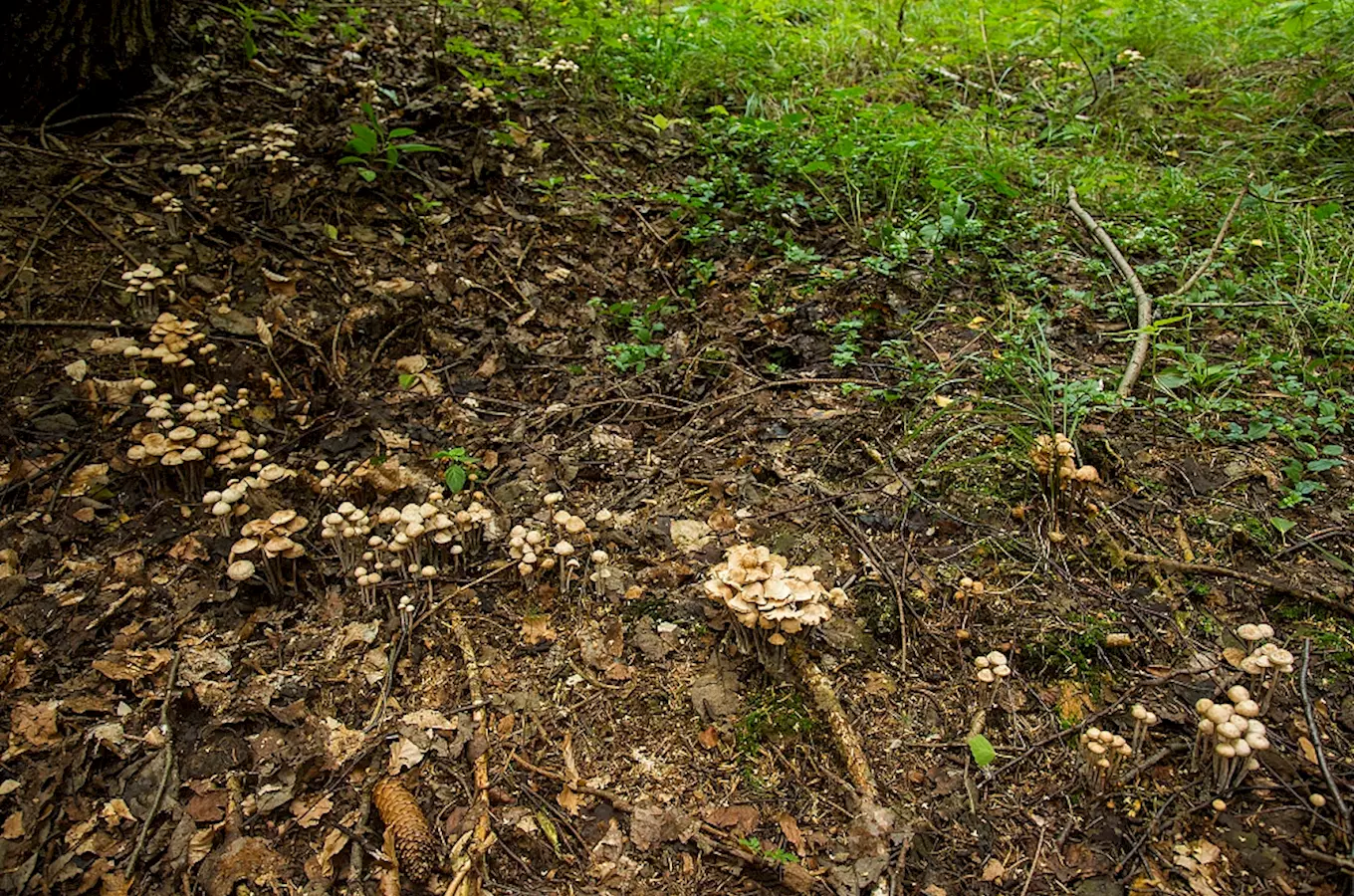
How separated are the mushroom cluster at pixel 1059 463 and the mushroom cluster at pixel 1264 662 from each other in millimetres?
840

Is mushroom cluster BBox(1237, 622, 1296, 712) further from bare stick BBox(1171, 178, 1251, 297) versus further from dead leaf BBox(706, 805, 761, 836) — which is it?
bare stick BBox(1171, 178, 1251, 297)

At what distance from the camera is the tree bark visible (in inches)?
198

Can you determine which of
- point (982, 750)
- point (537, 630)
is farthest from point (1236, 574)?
point (537, 630)

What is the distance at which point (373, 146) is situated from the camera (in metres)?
5.63

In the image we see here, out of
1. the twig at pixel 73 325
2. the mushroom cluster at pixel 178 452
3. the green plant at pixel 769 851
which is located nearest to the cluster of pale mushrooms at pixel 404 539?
the mushroom cluster at pixel 178 452

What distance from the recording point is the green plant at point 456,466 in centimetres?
409

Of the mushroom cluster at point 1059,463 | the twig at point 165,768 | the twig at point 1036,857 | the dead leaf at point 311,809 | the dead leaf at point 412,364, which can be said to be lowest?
the twig at point 165,768

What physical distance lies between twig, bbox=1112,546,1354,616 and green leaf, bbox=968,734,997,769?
1148 mm

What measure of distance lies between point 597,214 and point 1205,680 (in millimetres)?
4784

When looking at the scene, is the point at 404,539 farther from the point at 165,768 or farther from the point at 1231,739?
the point at 1231,739

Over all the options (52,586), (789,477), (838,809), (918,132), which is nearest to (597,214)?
(918,132)

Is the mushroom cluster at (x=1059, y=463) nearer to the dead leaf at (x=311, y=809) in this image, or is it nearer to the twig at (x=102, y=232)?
the dead leaf at (x=311, y=809)

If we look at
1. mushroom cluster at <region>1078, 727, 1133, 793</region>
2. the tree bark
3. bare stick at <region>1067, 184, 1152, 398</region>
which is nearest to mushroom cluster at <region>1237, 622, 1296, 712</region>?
mushroom cluster at <region>1078, 727, 1133, 793</region>

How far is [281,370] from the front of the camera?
467 cm
